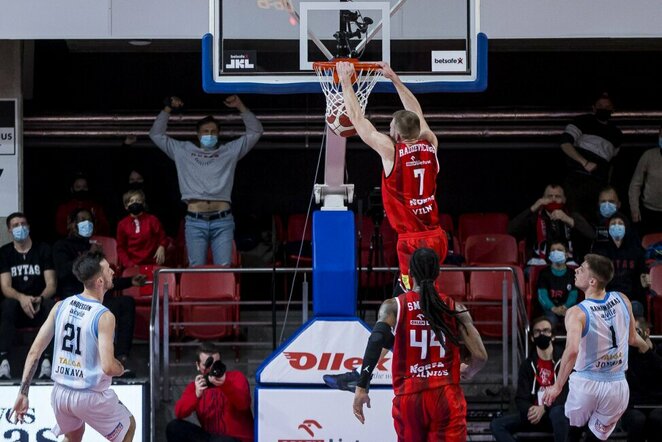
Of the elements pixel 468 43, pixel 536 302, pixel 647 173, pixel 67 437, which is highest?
pixel 468 43

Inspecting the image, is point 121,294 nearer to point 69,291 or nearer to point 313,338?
point 69,291

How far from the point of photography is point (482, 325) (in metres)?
13.0

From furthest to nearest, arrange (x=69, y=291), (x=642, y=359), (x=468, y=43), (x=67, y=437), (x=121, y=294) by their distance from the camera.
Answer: (x=121, y=294), (x=69, y=291), (x=642, y=359), (x=468, y=43), (x=67, y=437)

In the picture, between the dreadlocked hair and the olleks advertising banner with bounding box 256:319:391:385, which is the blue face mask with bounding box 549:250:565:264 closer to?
the olleks advertising banner with bounding box 256:319:391:385

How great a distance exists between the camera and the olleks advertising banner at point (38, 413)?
11344mm

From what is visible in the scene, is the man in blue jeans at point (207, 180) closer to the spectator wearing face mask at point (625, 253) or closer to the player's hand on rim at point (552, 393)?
the spectator wearing face mask at point (625, 253)

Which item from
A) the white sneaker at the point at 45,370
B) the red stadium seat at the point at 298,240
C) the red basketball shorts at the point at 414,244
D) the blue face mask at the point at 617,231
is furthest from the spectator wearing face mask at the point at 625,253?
the white sneaker at the point at 45,370

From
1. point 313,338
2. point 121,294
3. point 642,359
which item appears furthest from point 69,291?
point 642,359

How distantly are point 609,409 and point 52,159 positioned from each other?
8.70 metres

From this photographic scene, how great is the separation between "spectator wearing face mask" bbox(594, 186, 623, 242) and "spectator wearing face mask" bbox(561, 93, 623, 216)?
0.74 metres

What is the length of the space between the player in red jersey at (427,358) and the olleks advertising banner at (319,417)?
2.18m

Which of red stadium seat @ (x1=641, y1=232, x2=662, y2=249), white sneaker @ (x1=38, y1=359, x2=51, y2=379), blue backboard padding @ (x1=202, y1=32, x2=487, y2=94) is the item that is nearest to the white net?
blue backboard padding @ (x1=202, y1=32, x2=487, y2=94)

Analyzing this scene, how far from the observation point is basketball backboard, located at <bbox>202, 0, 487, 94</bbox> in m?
10.1

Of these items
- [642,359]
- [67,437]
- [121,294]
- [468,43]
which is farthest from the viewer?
[121,294]
